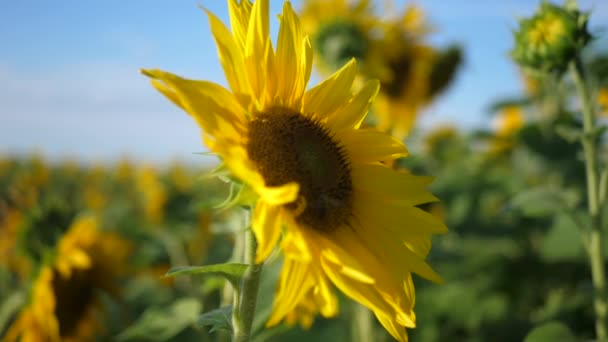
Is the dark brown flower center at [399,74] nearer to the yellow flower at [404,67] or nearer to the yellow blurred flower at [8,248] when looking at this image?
the yellow flower at [404,67]

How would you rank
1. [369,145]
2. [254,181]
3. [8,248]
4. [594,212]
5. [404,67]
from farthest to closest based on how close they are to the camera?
[404,67]
[8,248]
[594,212]
[369,145]
[254,181]

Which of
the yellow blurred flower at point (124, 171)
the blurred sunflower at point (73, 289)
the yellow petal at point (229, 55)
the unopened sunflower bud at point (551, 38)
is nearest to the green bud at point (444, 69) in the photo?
the unopened sunflower bud at point (551, 38)

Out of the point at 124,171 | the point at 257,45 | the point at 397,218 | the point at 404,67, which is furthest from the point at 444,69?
the point at 124,171

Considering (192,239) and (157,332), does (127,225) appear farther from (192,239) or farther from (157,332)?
(157,332)

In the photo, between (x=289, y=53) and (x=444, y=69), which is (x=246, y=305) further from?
(x=444, y=69)


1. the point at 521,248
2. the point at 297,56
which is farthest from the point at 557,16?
the point at 521,248

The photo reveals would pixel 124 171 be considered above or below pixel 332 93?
below

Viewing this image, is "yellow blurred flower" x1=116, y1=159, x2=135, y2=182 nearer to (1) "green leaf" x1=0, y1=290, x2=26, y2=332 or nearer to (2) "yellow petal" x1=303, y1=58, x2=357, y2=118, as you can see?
(1) "green leaf" x1=0, y1=290, x2=26, y2=332
